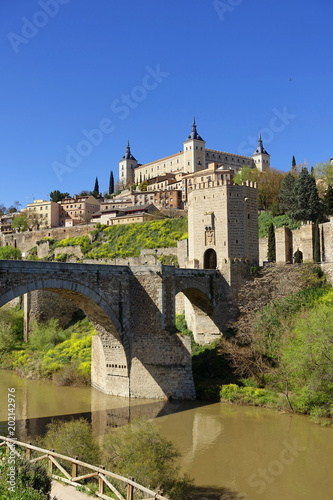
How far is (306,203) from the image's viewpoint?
4347cm

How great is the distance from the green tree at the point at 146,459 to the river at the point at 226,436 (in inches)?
80.8

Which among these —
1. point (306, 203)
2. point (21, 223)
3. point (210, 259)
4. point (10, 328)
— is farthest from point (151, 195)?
point (210, 259)

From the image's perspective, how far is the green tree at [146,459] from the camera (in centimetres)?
1169

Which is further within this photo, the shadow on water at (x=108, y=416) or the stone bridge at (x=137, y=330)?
the stone bridge at (x=137, y=330)

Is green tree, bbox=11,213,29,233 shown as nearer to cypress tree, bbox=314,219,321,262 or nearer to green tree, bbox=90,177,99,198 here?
green tree, bbox=90,177,99,198

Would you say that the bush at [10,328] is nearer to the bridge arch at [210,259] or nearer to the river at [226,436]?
the river at [226,436]

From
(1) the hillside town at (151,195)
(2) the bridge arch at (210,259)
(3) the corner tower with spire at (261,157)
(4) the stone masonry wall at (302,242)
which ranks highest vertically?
(3) the corner tower with spire at (261,157)

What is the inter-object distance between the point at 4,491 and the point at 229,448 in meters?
10.6

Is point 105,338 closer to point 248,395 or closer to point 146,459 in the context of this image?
point 248,395

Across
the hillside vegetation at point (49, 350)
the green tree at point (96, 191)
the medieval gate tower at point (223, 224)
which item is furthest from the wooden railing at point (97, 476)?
the green tree at point (96, 191)

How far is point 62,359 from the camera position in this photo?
99.9 feet

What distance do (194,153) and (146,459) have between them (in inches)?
3505

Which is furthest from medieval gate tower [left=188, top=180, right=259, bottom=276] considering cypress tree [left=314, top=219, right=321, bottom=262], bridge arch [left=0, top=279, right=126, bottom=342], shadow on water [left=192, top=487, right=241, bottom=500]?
shadow on water [left=192, top=487, right=241, bottom=500]

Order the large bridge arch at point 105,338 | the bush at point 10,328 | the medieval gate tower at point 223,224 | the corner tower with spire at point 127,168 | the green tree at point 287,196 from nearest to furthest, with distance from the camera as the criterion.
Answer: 1. the large bridge arch at point 105,338
2. the medieval gate tower at point 223,224
3. the bush at point 10,328
4. the green tree at point 287,196
5. the corner tower with spire at point 127,168
